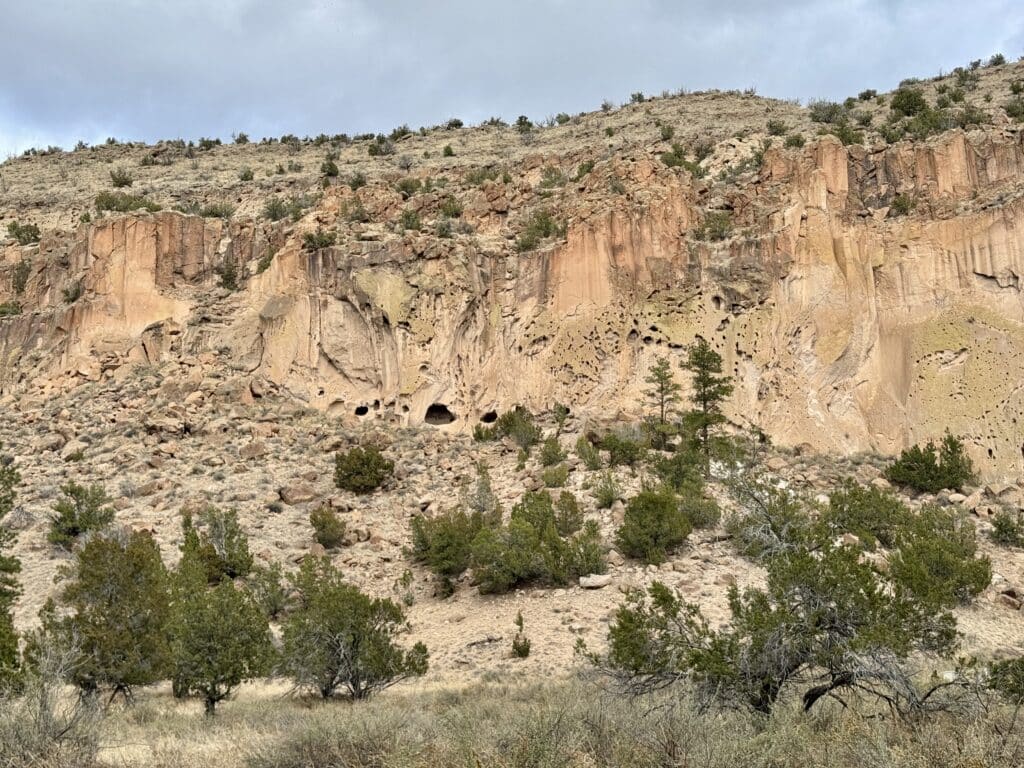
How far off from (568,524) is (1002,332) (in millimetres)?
15240

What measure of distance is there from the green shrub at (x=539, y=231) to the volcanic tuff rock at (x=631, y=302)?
1.72 feet

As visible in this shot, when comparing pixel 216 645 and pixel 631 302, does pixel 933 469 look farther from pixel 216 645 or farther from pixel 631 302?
pixel 216 645

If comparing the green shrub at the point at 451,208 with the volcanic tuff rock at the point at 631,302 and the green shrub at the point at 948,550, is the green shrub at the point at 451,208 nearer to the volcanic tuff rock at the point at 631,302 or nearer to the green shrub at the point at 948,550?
the volcanic tuff rock at the point at 631,302

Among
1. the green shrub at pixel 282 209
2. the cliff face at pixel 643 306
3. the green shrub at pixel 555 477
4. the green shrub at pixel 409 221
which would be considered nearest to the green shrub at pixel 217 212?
the green shrub at pixel 282 209

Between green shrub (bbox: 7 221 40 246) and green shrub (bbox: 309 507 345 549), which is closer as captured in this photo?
green shrub (bbox: 309 507 345 549)

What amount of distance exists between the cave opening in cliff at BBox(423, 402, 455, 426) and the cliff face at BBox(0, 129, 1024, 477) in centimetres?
10

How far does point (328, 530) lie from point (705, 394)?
11581 millimetres

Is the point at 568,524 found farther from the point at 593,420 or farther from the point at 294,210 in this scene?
the point at 294,210

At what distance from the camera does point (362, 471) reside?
24438 millimetres

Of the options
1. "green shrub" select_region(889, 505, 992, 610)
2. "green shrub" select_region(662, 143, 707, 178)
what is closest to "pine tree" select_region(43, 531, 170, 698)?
"green shrub" select_region(889, 505, 992, 610)

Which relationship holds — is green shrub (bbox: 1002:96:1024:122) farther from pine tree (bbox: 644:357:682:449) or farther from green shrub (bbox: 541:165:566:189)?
→ green shrub (bbox: 541:165:566:189)

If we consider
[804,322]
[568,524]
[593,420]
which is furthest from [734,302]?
[568,524]

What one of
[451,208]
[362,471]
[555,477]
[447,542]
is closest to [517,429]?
[555,477]

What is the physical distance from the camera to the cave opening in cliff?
28.6 m
